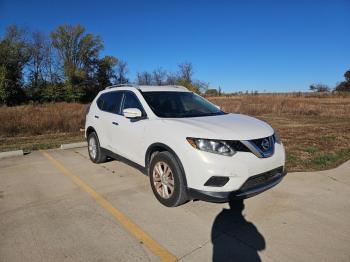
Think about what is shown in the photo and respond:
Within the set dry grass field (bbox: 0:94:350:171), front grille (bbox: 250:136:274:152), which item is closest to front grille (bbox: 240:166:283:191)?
front grille (bbox: 250:136:274:152)

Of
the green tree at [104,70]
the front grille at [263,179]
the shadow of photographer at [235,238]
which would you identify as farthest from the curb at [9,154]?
the green tree at [104,70]

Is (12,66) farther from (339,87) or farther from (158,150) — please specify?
(339,87)

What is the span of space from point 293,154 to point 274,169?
333 centimetres

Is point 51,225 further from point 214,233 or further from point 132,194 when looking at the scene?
point 214,233

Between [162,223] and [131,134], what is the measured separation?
1697 millimetres

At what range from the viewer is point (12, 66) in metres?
41.1

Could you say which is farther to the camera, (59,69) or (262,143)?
(59,69)

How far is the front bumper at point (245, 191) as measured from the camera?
3337 millimetres

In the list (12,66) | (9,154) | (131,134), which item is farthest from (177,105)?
(12,66)

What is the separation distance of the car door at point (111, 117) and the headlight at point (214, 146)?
2.09 metres

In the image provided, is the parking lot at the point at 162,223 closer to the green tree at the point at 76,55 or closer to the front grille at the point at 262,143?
the front grille at the point at 262,143

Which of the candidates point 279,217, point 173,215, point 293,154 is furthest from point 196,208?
point 293,154

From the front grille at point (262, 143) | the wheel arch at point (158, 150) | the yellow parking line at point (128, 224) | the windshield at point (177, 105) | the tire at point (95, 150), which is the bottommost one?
the yellow parking line at point (128, 224)

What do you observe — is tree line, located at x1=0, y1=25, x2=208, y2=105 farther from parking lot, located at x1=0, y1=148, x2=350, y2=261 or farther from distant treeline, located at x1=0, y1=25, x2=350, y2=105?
parking lot, located at x1=0, y1=148, x2=350, y2=261
